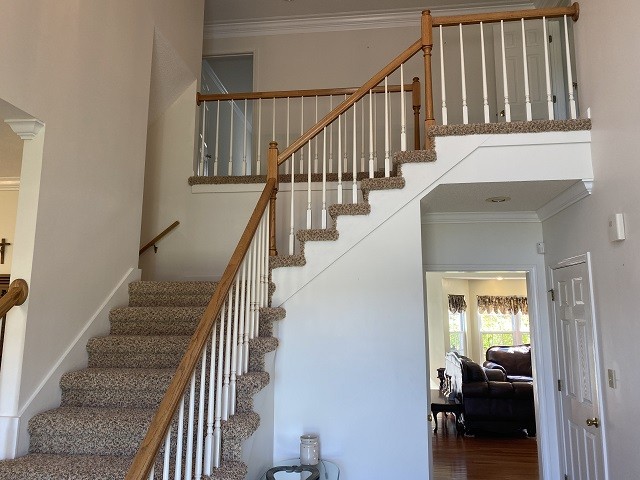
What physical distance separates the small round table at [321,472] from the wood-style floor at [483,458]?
89.6 inches

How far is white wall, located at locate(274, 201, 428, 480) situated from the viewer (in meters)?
3.03

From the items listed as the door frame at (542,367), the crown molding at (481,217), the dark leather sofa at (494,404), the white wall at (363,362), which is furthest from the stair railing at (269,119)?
the dark leather sofa at (494,404)

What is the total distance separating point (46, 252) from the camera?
100 inches

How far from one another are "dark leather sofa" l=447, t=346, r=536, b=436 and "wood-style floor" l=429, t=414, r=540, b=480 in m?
0.19

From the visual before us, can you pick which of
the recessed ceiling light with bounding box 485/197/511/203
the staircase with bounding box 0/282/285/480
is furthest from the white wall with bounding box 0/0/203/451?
the recessed ceiling light with bounding box 485/197/511/203

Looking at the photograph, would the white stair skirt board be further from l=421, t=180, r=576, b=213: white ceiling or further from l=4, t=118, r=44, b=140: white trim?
l=4, t=118, r=44, b=140: white trim

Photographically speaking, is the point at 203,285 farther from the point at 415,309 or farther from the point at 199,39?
the point at 199,39

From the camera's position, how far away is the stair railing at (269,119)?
439 cm

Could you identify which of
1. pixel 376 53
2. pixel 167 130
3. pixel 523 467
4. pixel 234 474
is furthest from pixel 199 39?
pixel 523 467

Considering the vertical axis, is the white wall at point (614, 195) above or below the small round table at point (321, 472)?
above

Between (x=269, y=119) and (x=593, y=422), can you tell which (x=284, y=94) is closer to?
(x=269, y=119)

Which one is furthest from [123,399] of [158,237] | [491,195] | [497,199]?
[497,199]

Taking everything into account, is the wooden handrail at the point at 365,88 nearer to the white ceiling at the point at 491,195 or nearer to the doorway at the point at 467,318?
the white ceiling at the point at 491,195

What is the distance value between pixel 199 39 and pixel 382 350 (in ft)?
12.4
